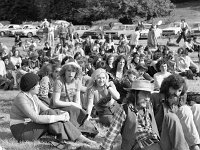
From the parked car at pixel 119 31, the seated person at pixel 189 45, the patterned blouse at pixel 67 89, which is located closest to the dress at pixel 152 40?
the seated person at pixel 189 45

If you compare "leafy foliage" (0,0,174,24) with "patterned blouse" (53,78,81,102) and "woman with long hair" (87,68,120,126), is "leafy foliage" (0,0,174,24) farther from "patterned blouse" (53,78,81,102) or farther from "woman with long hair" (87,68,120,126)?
"patterned blouse" (53,78,81,102)

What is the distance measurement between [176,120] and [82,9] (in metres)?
44.8

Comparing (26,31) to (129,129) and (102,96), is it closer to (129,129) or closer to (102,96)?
(102,96)

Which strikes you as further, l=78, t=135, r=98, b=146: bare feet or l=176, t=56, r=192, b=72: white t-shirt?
l=176, t=56, r=192, b=72: white t-shirt

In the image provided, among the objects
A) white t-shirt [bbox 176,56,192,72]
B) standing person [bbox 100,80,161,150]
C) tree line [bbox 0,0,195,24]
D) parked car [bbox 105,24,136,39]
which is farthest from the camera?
tree line [bbox 0,0,195,24]

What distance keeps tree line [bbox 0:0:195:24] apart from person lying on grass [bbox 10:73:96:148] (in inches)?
1580

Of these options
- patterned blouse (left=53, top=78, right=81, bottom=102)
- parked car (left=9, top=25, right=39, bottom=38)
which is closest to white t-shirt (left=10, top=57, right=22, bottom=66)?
patterned blouse (left=53, top=78, right=81, bottom=102)

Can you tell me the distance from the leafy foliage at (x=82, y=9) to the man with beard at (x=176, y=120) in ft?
135

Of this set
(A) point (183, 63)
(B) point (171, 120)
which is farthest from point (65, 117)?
(A) point (183, 63)

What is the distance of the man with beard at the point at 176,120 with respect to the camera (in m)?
4.30

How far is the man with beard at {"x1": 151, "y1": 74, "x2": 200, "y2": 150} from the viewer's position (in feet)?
14.1

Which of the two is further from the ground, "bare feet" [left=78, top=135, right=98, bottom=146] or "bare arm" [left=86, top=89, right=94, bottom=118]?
"bare arm" [left=86, top=89, right=94, bottom=118]

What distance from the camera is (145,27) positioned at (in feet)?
112

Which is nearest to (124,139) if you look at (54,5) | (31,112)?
(31,112)
